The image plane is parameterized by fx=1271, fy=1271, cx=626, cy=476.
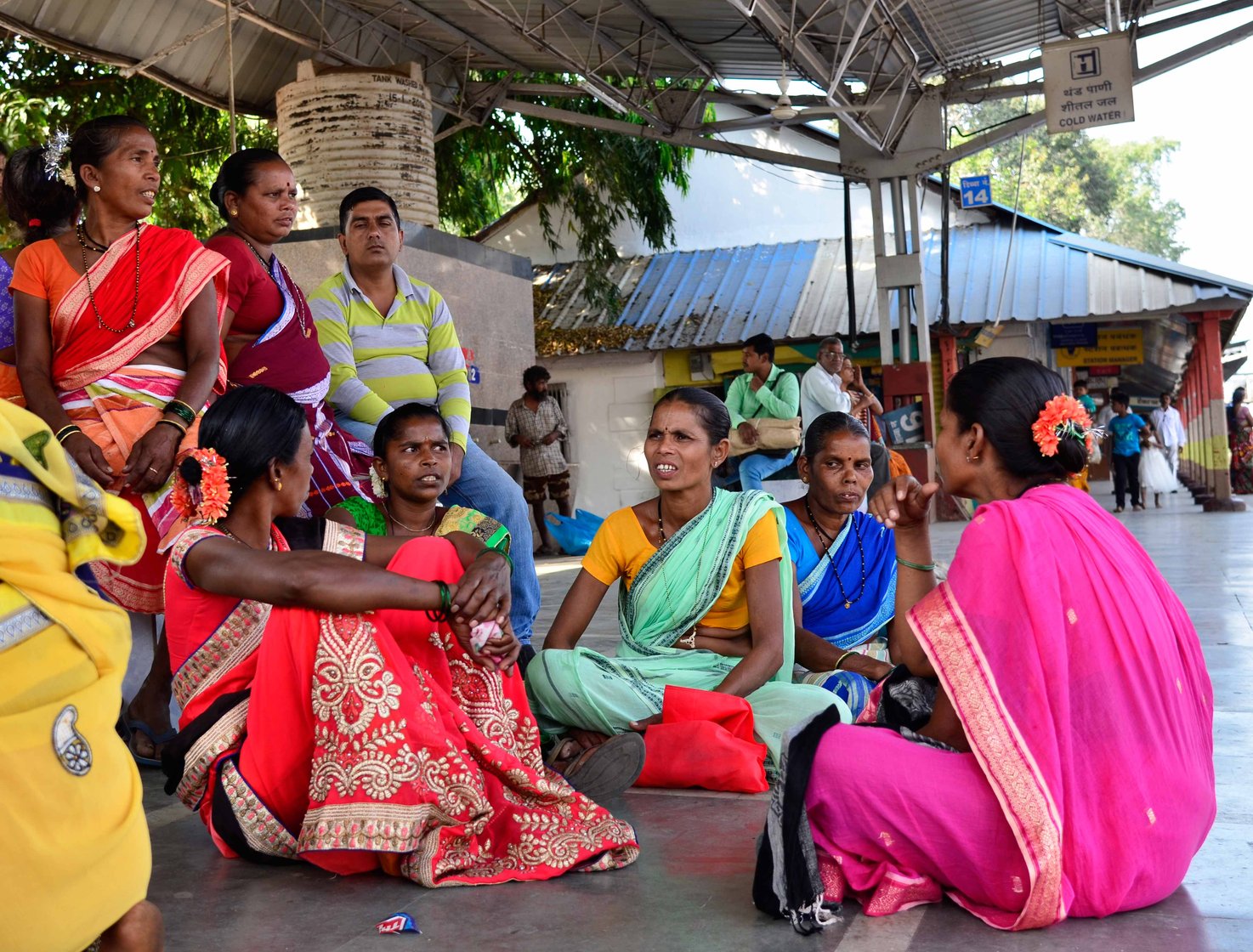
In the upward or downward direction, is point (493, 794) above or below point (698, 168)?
below

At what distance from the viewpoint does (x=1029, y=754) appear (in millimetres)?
2486

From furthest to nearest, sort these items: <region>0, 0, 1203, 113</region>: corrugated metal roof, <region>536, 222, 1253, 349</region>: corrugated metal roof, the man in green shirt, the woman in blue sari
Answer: <region>536, 222, 1253, 349</region>: corrugated metal roof < the man in green shirt < <region>0, 0, 1203, 113</region>: corrugated metal roof < the woman in blue sari

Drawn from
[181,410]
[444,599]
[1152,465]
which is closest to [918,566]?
[444,599]

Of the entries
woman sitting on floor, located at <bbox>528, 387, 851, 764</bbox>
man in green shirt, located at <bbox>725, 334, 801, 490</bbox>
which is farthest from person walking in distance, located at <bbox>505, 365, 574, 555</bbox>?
woman sitting on floor, located at <bbox>528, 387, 851, 764</bbox>

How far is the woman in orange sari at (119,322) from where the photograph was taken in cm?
388

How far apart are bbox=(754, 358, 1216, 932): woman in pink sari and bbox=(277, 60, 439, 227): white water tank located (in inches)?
302

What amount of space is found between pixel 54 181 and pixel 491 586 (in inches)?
87.9

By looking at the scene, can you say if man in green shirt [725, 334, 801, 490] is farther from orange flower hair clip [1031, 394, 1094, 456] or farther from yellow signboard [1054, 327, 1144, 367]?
yellow signboard [1054, 327, 1144, 367]

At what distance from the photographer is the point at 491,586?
10.00 ft

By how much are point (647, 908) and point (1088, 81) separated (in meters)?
10.5

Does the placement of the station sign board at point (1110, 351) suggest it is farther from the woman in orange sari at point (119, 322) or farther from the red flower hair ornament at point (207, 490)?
the red flower hair ornament at point (207, 490)

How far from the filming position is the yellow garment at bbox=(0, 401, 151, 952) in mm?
1647

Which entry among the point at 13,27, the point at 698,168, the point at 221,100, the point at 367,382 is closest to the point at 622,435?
the point at 698,168

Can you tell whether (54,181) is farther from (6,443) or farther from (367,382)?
(6,443)
